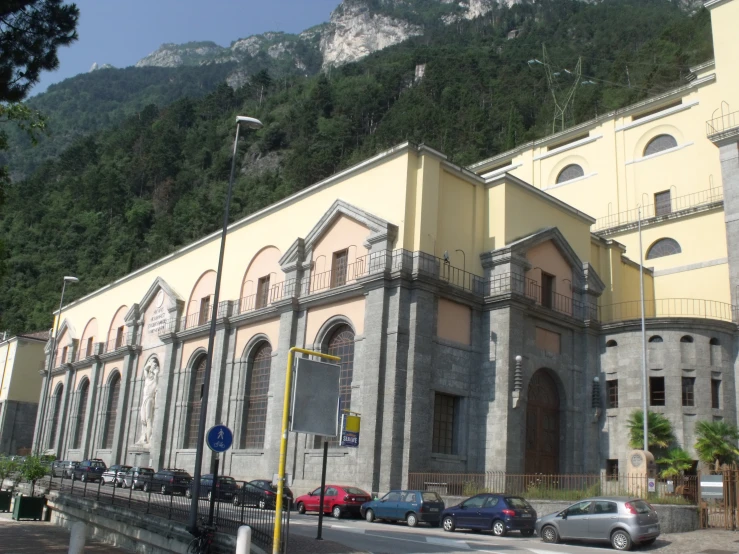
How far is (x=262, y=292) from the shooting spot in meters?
35.3

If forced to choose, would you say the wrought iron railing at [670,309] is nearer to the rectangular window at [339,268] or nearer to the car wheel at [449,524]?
the rectangular window at [339,268]

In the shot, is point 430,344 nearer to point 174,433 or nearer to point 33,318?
point 174,433

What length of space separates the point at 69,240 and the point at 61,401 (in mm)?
48481

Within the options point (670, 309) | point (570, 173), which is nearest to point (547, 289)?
point (670, 309)

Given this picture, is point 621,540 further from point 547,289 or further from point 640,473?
point 547,289

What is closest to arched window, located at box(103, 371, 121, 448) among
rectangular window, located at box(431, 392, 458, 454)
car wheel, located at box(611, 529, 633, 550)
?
rectangular window, located at box(431, 392, 458, 454)

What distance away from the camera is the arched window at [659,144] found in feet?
131

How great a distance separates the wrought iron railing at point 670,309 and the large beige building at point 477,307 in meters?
0.16

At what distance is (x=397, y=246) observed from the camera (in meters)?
27.8

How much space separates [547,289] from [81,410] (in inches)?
1388

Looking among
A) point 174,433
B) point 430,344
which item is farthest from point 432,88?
point 430,344

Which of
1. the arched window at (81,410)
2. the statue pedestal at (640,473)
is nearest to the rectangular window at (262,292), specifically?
the statue pedestal at (640,473)

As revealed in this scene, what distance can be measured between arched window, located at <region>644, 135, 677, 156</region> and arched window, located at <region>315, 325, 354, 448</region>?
21563 millimetres

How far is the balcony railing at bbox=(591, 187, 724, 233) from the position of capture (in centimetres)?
3681
